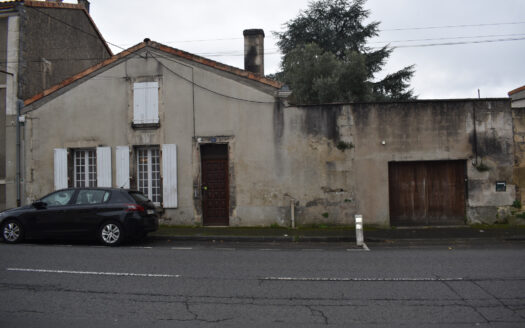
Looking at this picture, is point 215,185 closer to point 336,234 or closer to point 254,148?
point 254,148

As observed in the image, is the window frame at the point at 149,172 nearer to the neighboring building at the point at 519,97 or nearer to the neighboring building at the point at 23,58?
the neighboring building at the point at 23,58

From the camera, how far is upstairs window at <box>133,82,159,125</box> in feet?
45.9

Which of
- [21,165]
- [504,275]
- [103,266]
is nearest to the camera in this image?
[504,275]

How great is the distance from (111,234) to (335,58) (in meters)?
21.8

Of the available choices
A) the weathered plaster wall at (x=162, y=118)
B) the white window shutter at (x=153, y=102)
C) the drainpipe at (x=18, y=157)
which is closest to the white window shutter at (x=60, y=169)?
the weathered plaster wall at (x=162, y=118)

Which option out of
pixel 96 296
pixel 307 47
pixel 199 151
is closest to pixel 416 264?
pixel 96 296

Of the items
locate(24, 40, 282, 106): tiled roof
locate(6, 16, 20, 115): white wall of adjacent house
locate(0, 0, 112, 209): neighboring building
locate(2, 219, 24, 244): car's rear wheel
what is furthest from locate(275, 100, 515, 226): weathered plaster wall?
locate(6, 16, 20, 115): white wall of adjacent house

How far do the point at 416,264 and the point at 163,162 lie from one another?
890cm

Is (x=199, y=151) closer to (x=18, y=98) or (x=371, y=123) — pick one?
(x=371, y=123)

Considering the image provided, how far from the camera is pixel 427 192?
43.6 feet

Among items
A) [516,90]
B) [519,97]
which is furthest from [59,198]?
[516,90]

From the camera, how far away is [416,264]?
7.65 metres

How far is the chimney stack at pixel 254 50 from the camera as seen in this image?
1550 centimetres

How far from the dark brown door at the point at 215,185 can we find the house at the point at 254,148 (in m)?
0.03
